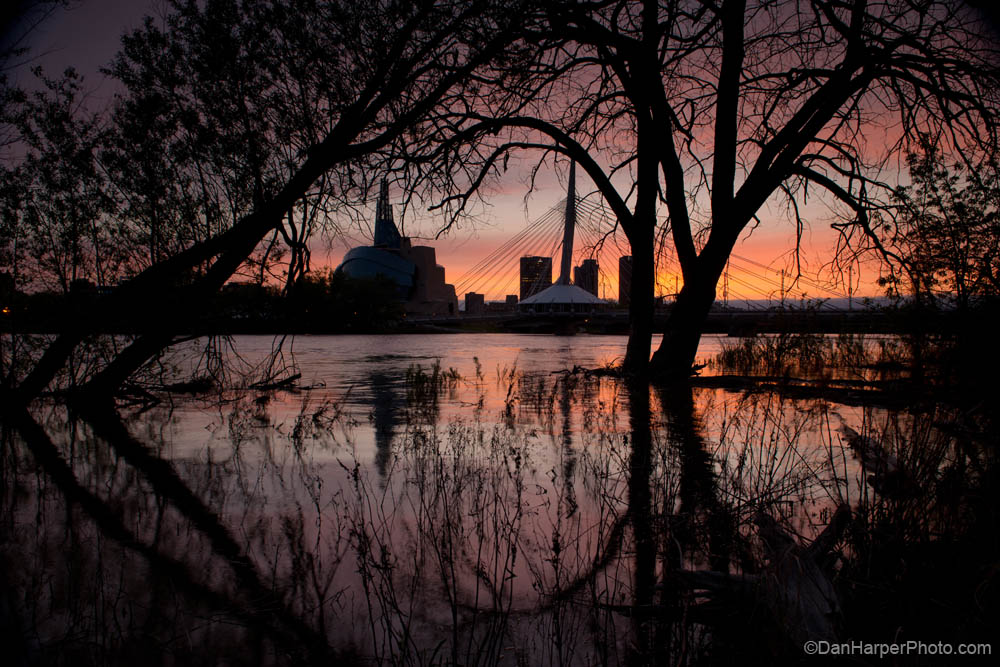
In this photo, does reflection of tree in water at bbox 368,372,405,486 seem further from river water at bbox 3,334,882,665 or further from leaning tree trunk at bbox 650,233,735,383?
leaning tree trunk at bbox 650,233,735,383

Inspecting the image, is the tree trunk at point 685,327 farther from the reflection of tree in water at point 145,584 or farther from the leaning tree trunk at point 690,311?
the reflection of tree in water at point 145,584

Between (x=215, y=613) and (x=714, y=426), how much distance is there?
220 inches

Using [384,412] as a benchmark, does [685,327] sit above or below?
above

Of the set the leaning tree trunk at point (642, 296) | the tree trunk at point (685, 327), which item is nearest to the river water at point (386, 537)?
the tree trunk at point (685, 327)

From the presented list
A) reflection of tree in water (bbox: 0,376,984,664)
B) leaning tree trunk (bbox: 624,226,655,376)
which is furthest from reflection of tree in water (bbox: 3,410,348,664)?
leaning tree trunk (bbox: 624,226,655,376)

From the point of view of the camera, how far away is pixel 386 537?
3.18 meters

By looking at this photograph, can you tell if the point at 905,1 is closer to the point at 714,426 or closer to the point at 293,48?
the point at 714,426

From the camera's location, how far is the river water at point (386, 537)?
89.3 inches

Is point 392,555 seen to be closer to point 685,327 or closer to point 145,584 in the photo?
point 145,584

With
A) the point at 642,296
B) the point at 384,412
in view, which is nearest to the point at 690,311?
the point at 642,296

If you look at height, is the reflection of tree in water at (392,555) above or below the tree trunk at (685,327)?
below

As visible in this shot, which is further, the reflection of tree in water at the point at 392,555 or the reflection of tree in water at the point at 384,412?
the reflection of tree in water at the point at 384,412

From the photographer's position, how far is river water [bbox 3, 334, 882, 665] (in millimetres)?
2268

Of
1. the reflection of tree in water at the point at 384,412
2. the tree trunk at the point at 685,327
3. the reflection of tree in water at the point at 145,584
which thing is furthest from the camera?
the tree trunk at the point at 685,327
